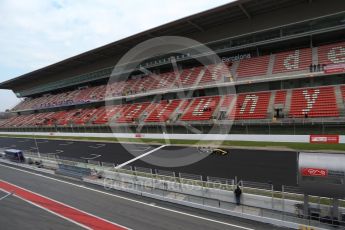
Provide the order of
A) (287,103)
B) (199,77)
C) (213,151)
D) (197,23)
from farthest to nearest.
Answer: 1. (199,77)
2. (197,23)
3. (287,103)
4. (213,151)

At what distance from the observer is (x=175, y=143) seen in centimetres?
3103

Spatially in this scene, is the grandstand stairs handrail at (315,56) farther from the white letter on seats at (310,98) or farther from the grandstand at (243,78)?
the white letter on seats at (310,98)

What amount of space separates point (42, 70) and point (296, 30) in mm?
59111

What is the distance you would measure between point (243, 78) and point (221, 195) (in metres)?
22.6

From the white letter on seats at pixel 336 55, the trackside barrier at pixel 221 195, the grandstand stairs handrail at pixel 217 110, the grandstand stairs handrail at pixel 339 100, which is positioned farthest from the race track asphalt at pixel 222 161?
the white letter on seats at pixel 336 55

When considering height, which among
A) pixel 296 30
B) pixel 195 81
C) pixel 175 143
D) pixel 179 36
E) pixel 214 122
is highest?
pixel 179 36

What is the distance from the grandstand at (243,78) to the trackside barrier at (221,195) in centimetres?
1339

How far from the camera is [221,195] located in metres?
14.6

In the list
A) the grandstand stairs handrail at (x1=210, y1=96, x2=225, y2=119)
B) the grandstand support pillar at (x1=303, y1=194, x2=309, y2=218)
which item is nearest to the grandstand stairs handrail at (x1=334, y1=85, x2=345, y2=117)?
the grandstand stairs handrail at (x1=210, y1=96, x2=225, y2=119)

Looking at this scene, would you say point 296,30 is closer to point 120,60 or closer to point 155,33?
point 155,33

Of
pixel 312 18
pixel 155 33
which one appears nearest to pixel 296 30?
pixel 312 18

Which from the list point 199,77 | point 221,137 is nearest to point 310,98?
point 221,137

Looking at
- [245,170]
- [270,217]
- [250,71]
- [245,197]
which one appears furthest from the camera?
[250,71]

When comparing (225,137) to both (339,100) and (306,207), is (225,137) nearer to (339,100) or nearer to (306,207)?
(339,100)
